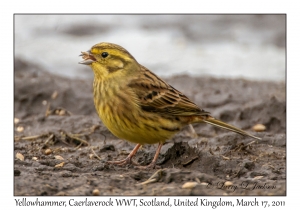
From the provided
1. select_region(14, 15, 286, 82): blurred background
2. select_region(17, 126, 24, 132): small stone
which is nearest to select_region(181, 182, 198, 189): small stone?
select_region(17, 126, 24, 132): small stone

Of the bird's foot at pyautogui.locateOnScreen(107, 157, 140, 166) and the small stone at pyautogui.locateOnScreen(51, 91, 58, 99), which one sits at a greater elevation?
the small stone at pyautogui.locateOnScreen(51, 91, 58, 99)

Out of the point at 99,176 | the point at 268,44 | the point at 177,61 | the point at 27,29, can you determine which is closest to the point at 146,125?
the point at 99,176

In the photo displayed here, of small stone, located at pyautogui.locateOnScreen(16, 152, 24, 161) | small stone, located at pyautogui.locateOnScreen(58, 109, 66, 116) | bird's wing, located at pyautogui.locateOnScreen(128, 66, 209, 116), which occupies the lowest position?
small stone, located at pyautogui.locateOnScreen(16, 152, 24, 161)

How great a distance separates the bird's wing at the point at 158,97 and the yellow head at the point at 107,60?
0.70 feet

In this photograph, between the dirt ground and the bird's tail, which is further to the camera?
the bird's tail

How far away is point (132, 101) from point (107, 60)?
0.60 m

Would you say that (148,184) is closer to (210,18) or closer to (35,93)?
(35,93)

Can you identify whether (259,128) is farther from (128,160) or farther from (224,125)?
(128,160)

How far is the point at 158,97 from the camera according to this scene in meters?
8.16

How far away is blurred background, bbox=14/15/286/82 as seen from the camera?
15281 millimetres

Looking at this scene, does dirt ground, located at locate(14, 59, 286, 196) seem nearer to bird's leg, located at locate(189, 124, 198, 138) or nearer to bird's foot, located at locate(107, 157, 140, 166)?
bird's leg, located at locate(189, 124, 198, 138)

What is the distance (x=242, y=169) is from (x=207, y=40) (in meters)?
9.92

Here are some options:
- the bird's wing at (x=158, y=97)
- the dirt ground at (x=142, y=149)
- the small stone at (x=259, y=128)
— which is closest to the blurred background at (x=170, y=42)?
the dirt ground at (x=142, y=149)

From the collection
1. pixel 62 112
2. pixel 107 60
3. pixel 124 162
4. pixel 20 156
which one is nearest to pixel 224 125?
pixel 124 162
